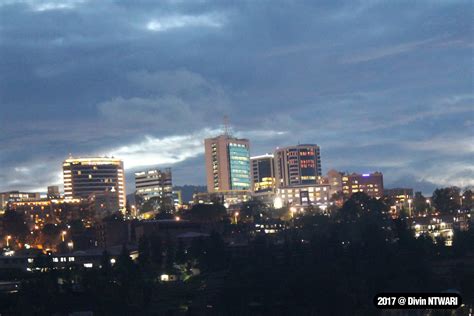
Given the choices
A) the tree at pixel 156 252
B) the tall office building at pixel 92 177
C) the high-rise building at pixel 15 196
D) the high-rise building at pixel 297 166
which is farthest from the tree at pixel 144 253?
the high-rise building at pixel 297 166

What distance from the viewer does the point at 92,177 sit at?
6678 inches

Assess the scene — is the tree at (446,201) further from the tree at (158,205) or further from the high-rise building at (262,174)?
the high-rise building at (262,174)

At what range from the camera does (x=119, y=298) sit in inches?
2056

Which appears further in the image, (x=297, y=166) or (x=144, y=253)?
(x=297, y=166)

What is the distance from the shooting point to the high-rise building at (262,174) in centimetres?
18250

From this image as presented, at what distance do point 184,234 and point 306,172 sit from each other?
9402cm

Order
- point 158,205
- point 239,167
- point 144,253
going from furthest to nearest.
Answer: point 239,167, point 158,205, point 144,253

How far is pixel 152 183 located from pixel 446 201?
8255 cm

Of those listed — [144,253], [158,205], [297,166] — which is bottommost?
[144,253]

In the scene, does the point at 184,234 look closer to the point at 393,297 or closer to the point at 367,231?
the point at 367,231

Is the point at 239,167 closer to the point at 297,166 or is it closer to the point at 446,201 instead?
the point at 297,166

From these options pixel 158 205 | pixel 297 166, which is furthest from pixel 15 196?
pixel 297 166

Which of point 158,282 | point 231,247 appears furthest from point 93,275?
point 231,247

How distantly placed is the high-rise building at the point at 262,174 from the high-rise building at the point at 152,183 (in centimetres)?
1695
